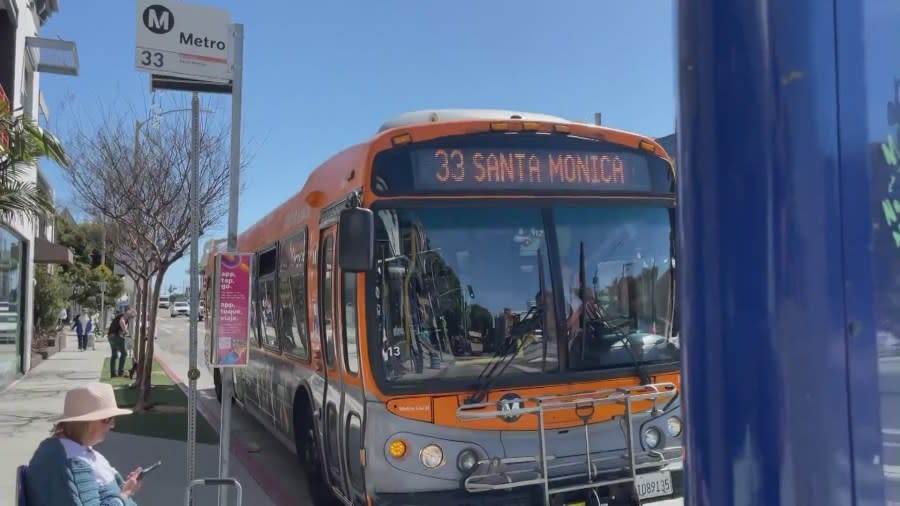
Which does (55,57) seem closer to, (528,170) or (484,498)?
(528,170)

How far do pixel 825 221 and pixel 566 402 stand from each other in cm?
366

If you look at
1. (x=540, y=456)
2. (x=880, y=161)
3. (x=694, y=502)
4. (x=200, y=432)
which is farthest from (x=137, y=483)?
(x=200, y=432)

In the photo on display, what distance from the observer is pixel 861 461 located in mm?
1468

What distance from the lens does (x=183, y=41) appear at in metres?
4.74

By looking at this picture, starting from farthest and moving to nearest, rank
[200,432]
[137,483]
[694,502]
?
1. [200,432]
2. [137,483]
3. [694,502]

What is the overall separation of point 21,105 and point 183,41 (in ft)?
47.6

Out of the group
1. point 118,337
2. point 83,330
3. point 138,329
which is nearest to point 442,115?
point 138,329

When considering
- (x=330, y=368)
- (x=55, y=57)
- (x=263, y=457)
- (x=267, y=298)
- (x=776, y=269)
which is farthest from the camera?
(x=55, y=57)

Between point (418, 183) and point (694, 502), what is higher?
point (418, 183)

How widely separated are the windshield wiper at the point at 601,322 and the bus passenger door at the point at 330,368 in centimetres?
180

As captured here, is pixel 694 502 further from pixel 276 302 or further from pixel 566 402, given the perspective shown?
pixel 276 302

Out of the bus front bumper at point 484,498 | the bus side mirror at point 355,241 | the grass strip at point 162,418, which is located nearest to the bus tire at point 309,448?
the bus front bumper at point 484,498

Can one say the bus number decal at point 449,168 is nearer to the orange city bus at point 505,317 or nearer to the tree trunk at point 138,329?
the orange city bus at point 505,317

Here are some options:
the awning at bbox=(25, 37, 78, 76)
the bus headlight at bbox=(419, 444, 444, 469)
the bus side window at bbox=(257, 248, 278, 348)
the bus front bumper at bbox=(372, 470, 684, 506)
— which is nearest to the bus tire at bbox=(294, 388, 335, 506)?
the bus side window at bbox=(257, 248, 278, 348)
